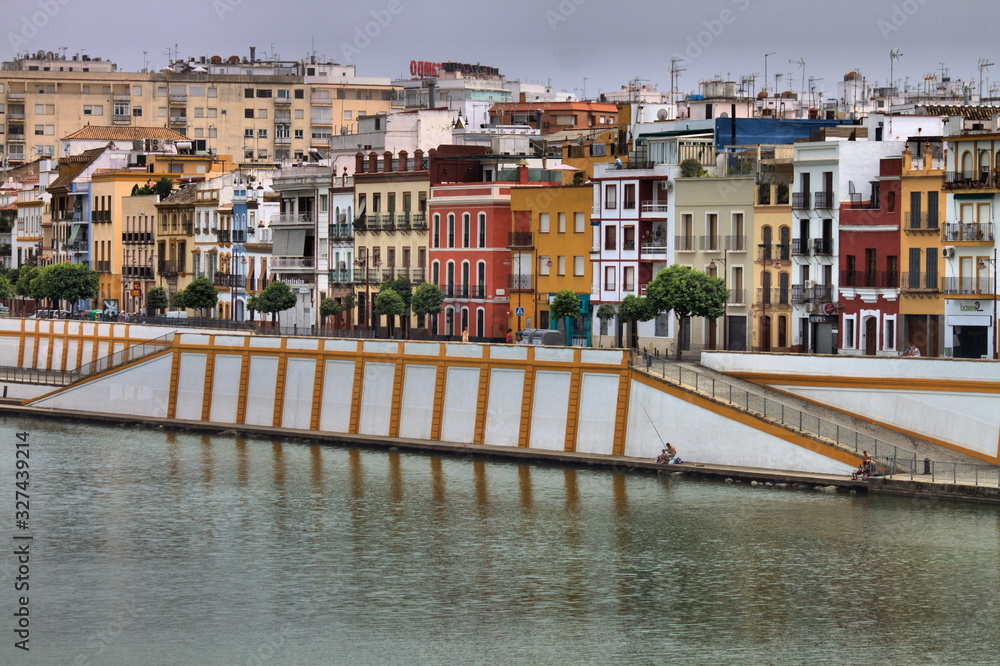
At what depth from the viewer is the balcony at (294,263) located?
11731 cm

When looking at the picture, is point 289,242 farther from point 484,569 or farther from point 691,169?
point 484,569

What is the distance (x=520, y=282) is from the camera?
341 feet

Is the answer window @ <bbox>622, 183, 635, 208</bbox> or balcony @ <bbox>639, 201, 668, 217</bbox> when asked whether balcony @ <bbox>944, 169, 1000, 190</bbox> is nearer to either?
balcony @ <bbox>639, 201, 668, 217</bbox>

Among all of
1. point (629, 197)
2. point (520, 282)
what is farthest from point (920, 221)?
point (520, 282)

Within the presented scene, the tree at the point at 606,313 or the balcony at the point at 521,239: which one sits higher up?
the balcony at the point at 521,239

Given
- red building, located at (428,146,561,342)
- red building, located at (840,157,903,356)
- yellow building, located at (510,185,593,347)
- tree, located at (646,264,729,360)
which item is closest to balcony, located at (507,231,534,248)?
yellow building, located at (510,185,593,347)

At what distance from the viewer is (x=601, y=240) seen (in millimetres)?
99500

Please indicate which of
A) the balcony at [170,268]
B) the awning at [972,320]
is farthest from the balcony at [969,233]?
the balcony at [170,268]

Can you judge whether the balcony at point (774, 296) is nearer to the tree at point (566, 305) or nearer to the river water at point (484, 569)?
the tree at point (566, 305)

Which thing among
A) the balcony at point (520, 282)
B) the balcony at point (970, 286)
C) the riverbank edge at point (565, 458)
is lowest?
the riverbank edge at point (565, 458)

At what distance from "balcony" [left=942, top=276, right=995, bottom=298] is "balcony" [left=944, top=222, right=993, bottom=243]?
1547 mm

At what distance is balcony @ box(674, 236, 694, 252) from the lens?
95.0m

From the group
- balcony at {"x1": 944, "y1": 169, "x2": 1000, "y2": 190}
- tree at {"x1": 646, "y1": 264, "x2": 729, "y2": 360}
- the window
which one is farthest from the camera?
the window

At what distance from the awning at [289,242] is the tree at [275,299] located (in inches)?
128
